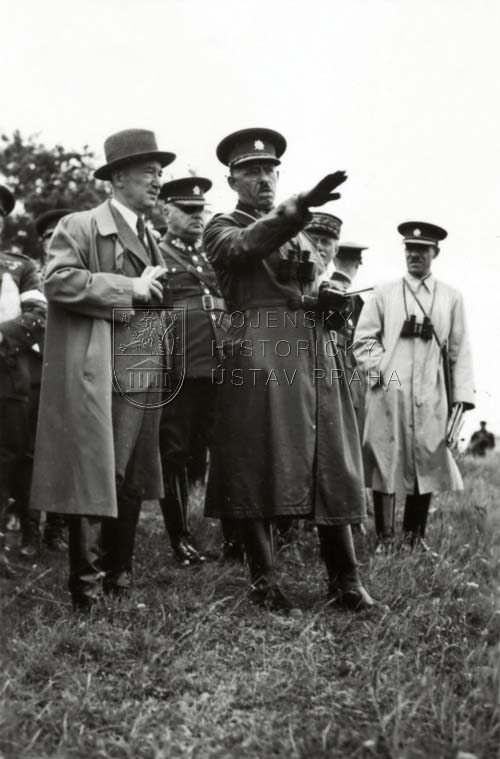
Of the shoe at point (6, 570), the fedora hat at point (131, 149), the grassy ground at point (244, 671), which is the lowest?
the grassy ground at point (244, 671)

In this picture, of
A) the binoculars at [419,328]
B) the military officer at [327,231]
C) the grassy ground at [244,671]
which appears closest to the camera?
the grassy ground at [244,671]

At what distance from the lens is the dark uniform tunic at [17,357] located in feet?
19.2

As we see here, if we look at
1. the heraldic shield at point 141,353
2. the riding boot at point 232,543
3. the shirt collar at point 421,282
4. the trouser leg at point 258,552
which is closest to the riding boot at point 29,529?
the riding boot at point 232,543

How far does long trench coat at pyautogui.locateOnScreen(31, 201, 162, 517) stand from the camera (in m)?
4.35

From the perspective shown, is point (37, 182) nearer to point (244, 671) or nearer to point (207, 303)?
point (207, 303)

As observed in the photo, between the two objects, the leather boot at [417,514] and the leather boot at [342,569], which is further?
the leather boot at [417,514]

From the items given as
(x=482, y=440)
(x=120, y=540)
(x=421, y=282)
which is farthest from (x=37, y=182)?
(x=120, y=540)

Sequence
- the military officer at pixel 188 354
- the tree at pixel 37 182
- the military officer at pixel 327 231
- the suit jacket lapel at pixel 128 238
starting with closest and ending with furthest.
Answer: the suit jacket lapel at pixel 128 238, the military officer at pixel 188 354, the military officer at pixel 327 231, the tree at pixel 37 182

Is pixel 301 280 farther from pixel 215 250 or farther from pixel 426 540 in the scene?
pixel 426 540

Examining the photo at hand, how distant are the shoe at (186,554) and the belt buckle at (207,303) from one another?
1511 millimetres

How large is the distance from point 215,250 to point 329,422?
3.39 ft

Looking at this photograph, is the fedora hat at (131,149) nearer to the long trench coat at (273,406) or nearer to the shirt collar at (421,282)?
the long trench coat at (273,406)

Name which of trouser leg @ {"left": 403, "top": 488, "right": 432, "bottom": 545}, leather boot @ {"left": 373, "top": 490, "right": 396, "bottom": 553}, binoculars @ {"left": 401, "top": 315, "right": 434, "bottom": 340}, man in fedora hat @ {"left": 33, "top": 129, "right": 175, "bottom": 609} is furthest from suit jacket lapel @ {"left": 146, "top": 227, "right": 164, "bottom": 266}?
trouser leg @ {"left": 403, "top": 488, "right": 432, "bottom": 545}

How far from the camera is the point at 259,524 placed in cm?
468
